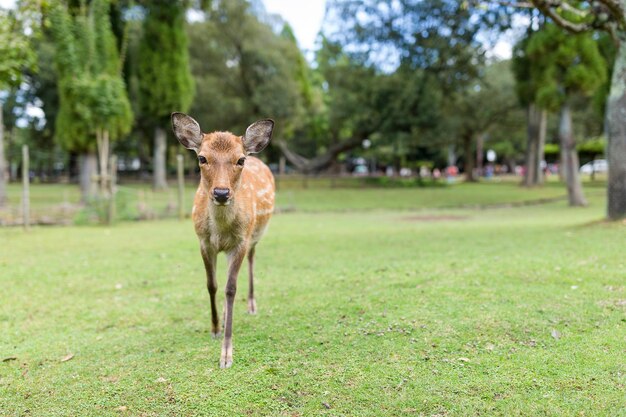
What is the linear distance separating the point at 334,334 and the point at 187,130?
2.41 m

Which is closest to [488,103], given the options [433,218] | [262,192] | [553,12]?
[433,218]

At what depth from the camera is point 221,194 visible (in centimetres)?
400

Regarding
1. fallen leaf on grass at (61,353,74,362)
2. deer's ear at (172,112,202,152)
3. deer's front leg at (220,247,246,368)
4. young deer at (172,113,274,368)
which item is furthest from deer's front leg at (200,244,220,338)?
fallen leaf on grass at (61,353,74,362)

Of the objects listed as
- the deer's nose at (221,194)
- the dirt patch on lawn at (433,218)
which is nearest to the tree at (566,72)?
the dirt patch on lawn at (433,218)

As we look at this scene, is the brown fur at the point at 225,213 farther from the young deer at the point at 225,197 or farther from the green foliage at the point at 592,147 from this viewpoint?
the green foliage at the point at 592,147

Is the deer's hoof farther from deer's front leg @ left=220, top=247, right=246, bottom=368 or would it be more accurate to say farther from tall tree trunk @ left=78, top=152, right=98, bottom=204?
tall tree trunk @ left=78, top=152, right=98, bottom=204

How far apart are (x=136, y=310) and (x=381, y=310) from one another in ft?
9.78

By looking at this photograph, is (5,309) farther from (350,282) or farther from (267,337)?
(350,282)

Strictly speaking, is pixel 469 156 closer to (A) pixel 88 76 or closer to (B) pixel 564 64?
A: (B) pixel 564 64

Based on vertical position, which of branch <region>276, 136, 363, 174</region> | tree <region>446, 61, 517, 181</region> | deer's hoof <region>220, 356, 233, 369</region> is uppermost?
tree <region>446, 61, 517, 181</region>

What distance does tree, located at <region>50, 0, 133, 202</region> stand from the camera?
56.8 ft

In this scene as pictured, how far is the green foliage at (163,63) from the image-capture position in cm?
2623

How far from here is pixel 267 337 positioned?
486 centimetres

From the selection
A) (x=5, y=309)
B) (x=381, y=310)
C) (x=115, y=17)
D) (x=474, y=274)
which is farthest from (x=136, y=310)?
(x=115, y=17)
